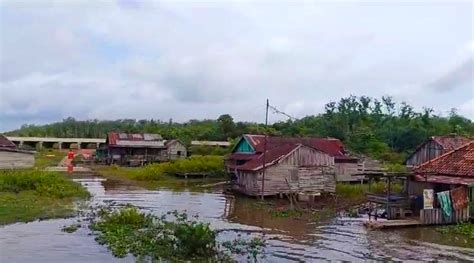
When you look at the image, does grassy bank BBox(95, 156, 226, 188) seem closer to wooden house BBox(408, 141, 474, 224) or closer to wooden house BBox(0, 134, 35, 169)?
wooden house BBox(0, 134, 35, 169)

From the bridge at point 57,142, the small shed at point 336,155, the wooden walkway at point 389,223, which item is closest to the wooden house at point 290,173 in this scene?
the small shed at point 336,155

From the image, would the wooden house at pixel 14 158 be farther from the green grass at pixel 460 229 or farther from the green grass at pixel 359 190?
the green grass at pixel 460 229

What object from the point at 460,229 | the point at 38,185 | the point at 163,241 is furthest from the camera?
the point at 38,185

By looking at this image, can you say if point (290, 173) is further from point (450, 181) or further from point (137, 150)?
point (137, 150)

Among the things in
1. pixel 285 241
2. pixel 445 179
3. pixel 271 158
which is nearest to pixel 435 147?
pixel 271 158

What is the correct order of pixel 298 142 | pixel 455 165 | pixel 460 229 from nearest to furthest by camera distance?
pixel 460 229 < pixel 455 165 < pixel 298 142

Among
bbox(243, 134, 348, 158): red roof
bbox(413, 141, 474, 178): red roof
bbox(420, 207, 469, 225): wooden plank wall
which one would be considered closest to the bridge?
bbox(243, 134, 348, 158): red roof
